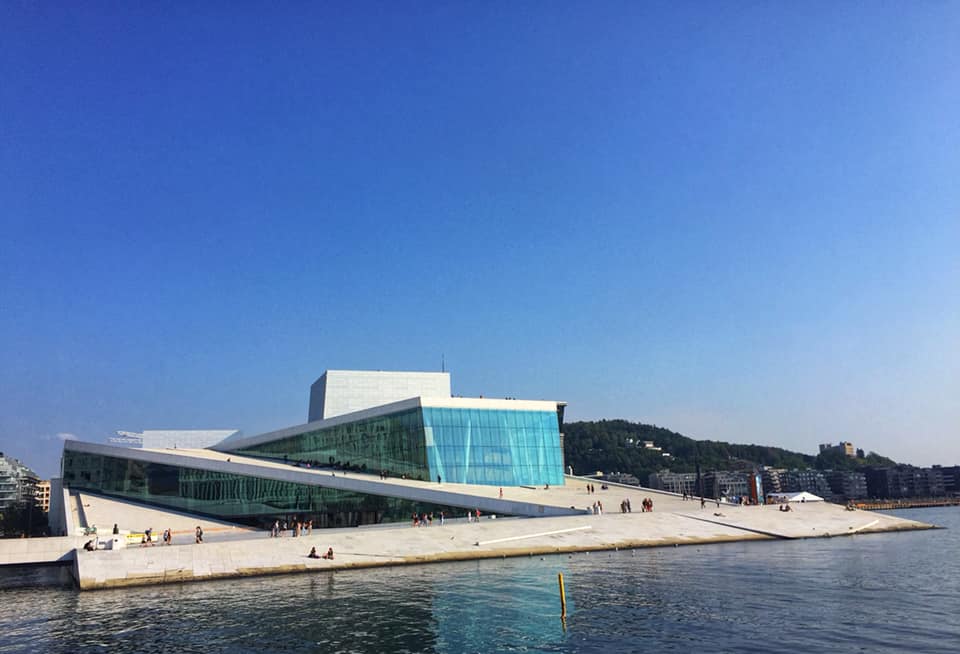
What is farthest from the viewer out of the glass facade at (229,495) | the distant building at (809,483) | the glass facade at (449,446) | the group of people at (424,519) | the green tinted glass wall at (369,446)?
the distant building at (809,483)

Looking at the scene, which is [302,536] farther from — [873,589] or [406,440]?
[873,589]

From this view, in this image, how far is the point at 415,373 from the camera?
73062mm

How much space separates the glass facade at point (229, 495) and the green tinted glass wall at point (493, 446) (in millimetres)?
6569

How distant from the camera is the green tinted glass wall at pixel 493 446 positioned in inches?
2188

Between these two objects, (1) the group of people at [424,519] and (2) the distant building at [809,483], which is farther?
(2) the distant building at [809,483]

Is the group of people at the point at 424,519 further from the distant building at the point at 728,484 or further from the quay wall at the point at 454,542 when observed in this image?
the distant building at the point at 728,484

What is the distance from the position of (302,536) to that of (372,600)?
15052 millimetres

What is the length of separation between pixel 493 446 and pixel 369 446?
10160 millimetres

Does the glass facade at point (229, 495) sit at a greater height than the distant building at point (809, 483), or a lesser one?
greater

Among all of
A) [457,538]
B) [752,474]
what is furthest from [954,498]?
[457,538]

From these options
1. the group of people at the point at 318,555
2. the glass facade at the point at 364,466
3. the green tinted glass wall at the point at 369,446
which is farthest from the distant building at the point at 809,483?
the group of people at the point at 318,555

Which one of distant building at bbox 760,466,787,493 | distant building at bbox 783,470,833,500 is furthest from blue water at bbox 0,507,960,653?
distant building at bbox 760,466,787,493

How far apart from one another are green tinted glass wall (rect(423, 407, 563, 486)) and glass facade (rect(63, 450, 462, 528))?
6569 millimetres

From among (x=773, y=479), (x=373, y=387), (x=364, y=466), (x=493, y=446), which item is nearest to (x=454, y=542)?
(x=493, y=446)
